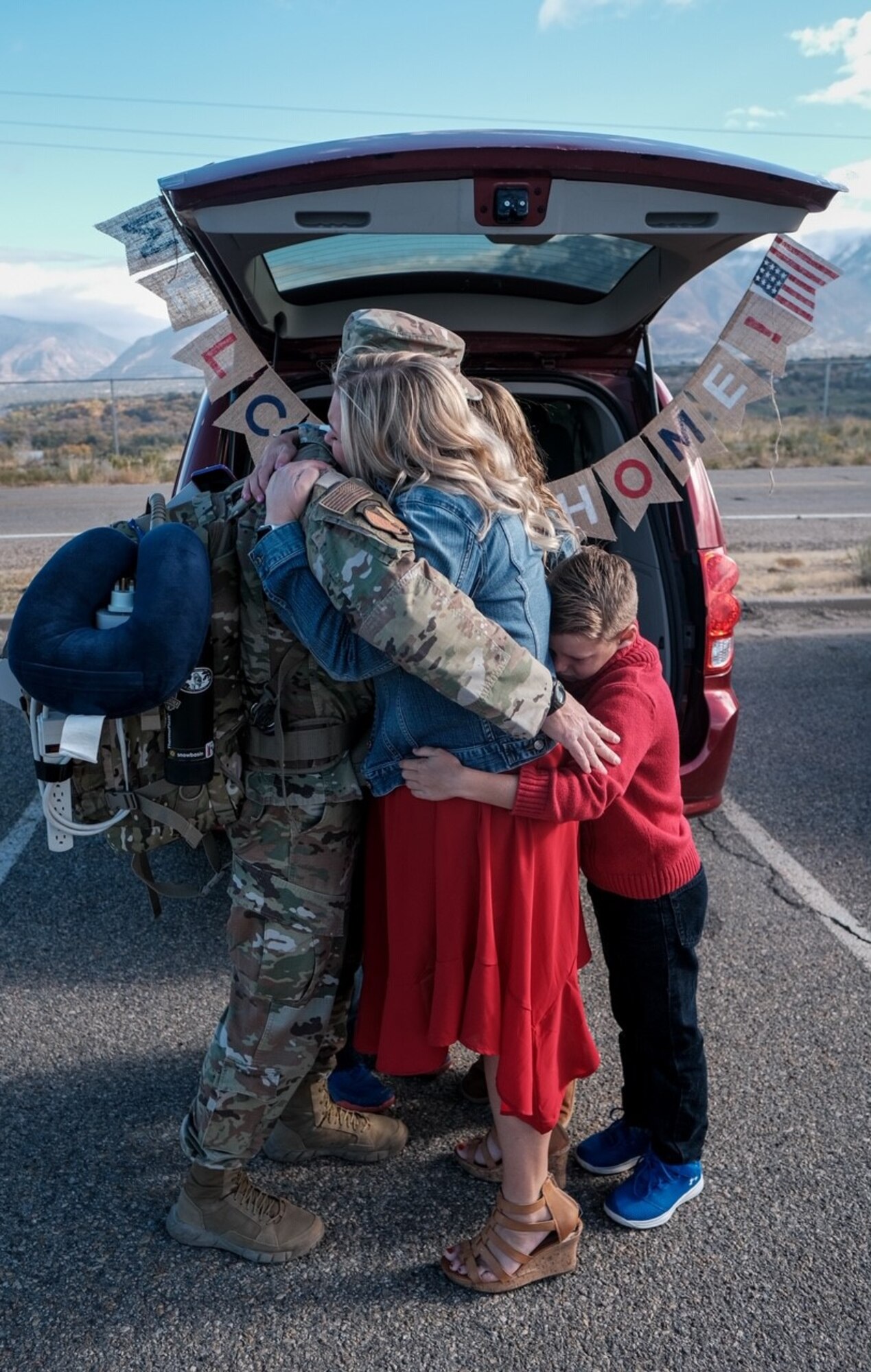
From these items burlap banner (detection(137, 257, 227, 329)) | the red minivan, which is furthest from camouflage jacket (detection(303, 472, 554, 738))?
burlap banner (detection(137, 257, 227, 329))

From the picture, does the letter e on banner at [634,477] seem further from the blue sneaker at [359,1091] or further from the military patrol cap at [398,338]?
the blue sneaker at [359,1091]

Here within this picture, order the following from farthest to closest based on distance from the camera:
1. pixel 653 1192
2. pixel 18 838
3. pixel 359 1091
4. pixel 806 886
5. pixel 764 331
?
pixel 18 838, pixel 806 886, pixel 764 331, pixel 359 1091, pixel 653 1192

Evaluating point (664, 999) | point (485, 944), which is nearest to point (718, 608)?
point (664, 999)

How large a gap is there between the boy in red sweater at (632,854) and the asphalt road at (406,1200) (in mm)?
114

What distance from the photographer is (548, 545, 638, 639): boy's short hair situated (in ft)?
6.57

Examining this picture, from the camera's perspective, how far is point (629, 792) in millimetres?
2195

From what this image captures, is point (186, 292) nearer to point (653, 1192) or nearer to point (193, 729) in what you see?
point (193, 729)

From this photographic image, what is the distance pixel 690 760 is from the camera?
3.35 m

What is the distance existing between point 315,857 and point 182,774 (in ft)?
1.03

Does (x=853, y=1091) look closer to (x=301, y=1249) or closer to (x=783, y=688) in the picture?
(x=301, y=1249)

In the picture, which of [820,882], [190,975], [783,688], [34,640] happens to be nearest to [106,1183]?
[190,975]

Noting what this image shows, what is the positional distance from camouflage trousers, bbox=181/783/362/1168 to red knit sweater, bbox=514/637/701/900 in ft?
1.35

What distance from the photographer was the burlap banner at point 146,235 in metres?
2.38

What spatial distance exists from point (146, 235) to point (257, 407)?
599 mm
